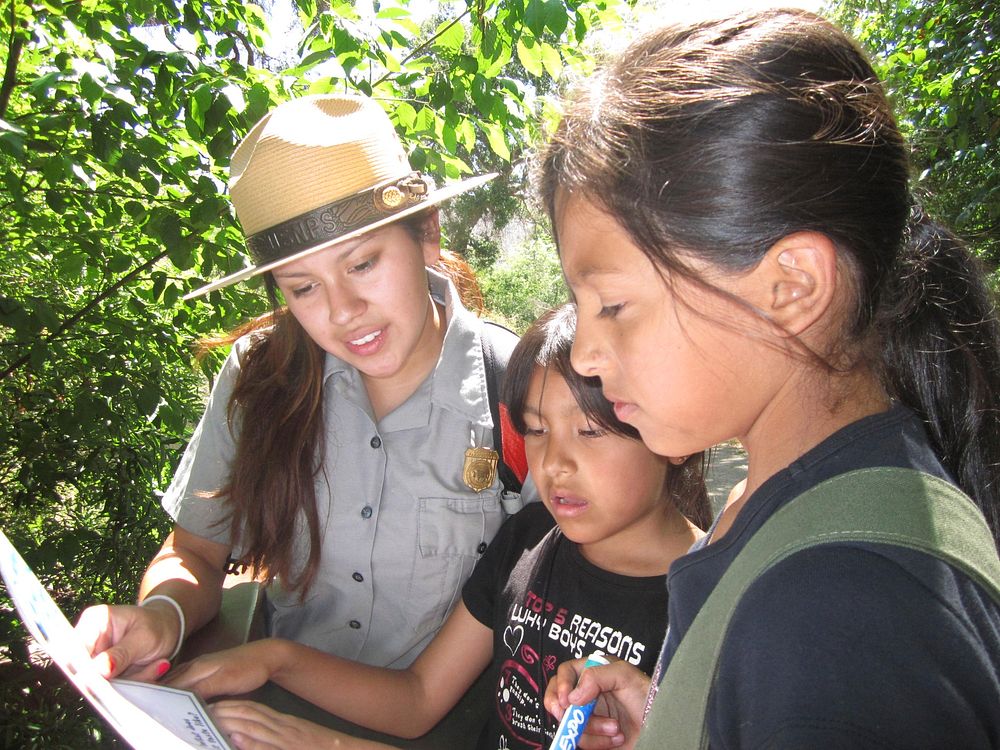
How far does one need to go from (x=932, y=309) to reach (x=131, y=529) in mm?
3036

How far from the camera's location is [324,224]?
178cm

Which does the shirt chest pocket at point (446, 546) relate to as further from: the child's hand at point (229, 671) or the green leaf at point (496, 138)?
the green leaf at point (496, 138)

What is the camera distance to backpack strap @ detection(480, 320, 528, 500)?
6.30 ft

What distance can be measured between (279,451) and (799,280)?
1.41 meters

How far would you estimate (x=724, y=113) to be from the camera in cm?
93

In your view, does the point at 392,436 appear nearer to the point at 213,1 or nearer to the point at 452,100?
the point at 452,100

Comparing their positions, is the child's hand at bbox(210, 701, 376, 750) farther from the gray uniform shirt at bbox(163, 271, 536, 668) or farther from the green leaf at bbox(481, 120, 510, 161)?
the green leaf at bbox(481, 120, 510, 161)

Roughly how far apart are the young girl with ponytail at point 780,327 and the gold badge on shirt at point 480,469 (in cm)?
84

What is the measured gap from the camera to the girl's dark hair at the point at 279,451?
1.96 m

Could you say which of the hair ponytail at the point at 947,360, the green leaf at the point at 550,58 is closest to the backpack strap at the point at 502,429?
the hair ponytail at the point at 947,360

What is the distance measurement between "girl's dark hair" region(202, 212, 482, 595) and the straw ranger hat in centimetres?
14

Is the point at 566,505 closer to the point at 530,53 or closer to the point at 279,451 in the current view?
the point at 279,451

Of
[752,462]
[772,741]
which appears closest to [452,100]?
[752,462]

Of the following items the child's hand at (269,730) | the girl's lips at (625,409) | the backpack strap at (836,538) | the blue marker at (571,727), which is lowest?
the child's hand at (269,730)
